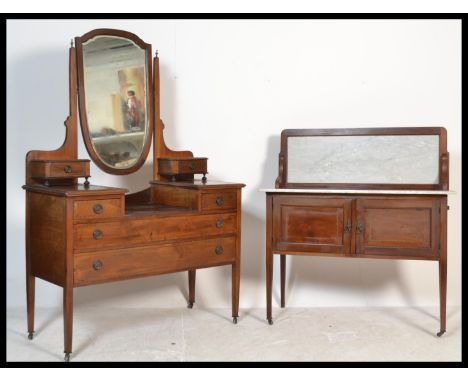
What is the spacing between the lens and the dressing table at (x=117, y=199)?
12.9 feet

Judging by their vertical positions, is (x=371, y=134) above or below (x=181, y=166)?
above

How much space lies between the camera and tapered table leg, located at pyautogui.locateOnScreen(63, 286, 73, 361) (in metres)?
3.88

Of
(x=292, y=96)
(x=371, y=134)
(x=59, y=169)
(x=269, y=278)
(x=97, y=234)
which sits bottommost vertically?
(x=269, y=278)

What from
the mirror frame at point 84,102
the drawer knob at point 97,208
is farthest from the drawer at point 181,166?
the drawer knob at point 97,208

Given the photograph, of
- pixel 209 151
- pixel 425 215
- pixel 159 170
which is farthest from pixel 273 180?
pixel 425 215

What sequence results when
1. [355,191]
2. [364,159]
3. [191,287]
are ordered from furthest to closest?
[191,287]
[364,159]
[355,191]

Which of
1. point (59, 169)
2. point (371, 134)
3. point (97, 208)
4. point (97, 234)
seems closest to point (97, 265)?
point (97, 234)

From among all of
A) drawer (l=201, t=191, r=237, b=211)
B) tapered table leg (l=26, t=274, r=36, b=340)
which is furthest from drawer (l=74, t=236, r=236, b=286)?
tapered table leg (l=26, t=274, r=36, b=340)

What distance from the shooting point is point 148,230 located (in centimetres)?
418

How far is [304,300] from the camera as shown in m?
5.29

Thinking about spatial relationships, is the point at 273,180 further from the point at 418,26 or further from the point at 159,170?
the point at 418,26

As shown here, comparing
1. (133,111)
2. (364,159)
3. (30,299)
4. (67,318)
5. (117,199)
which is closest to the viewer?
(67,318)

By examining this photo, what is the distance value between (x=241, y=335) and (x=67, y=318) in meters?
1.13

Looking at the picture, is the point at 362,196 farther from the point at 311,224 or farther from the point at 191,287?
the point at 191,287
